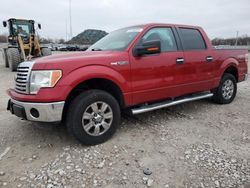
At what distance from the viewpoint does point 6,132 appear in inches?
162

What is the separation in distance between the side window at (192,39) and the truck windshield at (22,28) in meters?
11.7

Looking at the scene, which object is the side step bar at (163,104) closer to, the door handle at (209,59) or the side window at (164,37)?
the door handle at (209,59)

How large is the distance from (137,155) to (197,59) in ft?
8.10

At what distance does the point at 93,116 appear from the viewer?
3.52 m

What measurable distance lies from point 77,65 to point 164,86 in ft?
5.49

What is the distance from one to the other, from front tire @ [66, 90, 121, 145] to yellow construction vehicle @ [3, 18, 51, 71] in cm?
947

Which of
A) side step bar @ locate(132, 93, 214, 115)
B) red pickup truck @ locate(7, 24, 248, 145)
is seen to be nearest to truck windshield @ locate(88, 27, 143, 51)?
red pickup truck @ locate(7, 24, 248, 145)

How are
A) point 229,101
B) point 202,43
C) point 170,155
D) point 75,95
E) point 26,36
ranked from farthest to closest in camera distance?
point 26,36
point 229,101
point 202,43
point 75,95
point 170,155

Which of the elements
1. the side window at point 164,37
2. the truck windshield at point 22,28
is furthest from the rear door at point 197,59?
the truck windshield at point 22,28

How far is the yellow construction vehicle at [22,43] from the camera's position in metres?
12.4

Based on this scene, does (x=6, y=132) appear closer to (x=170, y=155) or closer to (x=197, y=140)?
(x=170, y=155)

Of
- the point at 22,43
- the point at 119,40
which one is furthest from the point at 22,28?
the point at 119,40

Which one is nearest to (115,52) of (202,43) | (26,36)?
(202,43)

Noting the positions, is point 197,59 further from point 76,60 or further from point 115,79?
point 76,60
